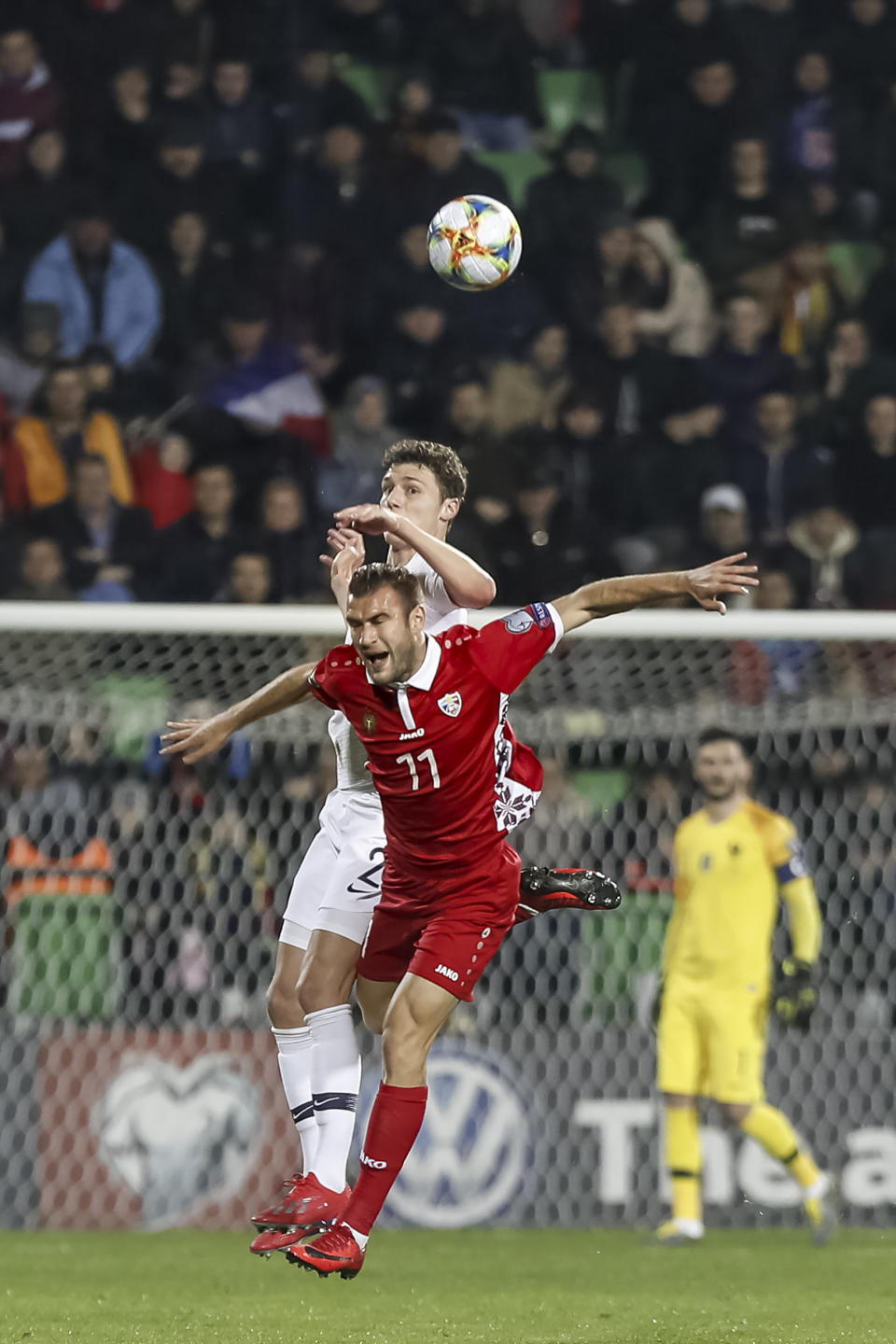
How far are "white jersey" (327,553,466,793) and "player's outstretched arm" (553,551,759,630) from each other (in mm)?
363

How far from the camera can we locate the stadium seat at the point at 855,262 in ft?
37.4

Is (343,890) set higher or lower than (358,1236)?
higher

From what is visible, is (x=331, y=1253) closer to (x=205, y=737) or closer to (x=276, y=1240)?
(x=276, y=1240)

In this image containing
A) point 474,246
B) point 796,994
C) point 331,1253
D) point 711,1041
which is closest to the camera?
point 331,1253

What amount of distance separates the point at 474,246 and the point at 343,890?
198 cm

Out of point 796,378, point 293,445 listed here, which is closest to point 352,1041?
point 293,445

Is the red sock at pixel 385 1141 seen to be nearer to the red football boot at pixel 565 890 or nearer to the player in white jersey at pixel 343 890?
the player in white jersey at pixel 343 890

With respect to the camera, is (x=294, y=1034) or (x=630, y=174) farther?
(x=630, y=174)

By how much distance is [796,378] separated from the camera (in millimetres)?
10898

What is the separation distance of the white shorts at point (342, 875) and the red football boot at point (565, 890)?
1.34ft

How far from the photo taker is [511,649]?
4625 millimetres

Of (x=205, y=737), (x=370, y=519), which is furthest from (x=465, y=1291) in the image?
(x=370, y=519)

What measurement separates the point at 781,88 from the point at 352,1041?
28.5 ft

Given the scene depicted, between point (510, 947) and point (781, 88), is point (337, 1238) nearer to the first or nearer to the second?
point (510, 947)
